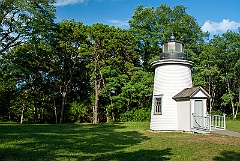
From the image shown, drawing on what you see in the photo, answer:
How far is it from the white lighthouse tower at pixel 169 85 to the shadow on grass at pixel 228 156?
27.2 ft

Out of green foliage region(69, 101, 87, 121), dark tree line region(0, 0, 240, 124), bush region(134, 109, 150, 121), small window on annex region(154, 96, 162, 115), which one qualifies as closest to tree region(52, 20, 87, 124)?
dark tree line region(0, 0, 240, 124)

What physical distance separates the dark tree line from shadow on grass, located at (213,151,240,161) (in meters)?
20.7

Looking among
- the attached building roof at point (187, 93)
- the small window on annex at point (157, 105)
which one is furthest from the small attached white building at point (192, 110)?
the small window on annex at point (157, 105)

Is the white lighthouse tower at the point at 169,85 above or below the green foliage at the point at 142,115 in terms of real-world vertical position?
above

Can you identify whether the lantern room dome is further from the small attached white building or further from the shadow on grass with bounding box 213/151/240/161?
the shadow on grass with bounding box 213/151/240/161

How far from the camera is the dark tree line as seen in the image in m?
30.7

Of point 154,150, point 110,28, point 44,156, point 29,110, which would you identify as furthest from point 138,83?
point 44,156

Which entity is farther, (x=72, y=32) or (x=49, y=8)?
(x=72, y=32)

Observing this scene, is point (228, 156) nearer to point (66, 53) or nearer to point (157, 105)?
point (157, 105)

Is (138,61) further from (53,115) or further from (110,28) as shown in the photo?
(53,115)

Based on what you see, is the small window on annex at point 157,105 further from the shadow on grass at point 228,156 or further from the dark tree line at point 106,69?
the dark tree line at point 106,69

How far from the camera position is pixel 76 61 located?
32656 mm

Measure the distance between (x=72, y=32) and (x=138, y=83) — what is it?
9559 mm

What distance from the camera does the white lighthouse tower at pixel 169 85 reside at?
17984 mm
